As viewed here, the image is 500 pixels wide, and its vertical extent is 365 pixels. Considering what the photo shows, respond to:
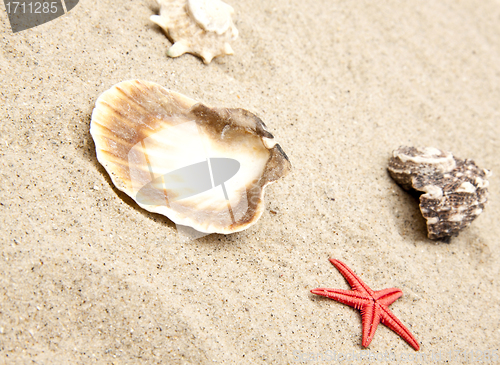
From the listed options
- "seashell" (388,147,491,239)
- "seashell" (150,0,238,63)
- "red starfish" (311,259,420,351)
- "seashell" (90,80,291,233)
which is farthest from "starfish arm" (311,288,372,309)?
"seashell" (150,0,238,63)

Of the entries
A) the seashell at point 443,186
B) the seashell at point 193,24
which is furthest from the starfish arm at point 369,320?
the seashell at point 193,24

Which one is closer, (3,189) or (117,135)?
(3,189)

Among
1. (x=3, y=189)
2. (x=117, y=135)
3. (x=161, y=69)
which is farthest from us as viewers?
(x=161, y=69)

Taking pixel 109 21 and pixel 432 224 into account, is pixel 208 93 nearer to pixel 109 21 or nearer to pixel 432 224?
pixel 109 21

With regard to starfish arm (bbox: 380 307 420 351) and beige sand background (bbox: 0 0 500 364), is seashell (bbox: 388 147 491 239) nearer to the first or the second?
beige sand background (bbox: 0 0 500 364)

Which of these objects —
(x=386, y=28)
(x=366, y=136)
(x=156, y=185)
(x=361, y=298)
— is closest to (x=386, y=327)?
(x=361, y=298)

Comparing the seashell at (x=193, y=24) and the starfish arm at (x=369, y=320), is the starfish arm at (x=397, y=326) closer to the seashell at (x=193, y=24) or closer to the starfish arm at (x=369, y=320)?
the starfish arm at (x=369, y=320)
